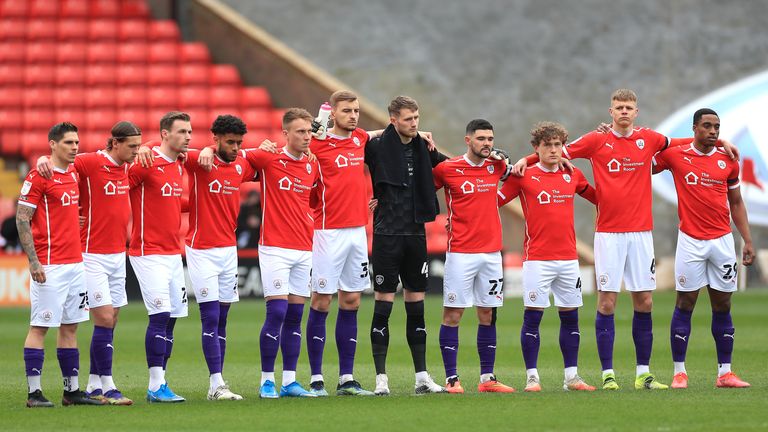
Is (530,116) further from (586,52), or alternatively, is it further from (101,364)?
(101,364)

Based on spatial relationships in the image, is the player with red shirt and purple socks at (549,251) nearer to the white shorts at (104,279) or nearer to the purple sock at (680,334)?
the purple sock at (680,334)

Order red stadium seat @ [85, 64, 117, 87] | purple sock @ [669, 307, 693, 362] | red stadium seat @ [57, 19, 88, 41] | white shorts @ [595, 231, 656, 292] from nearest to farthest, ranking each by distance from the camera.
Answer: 1. white shorts @ [595, 231, 656, 292]
2. purple sock @ [669, 307, 693, 362]
3. red stadium seat @ [85, 64, 117, 87]
4. red stadium seat @ [57, 19, 88, 41]

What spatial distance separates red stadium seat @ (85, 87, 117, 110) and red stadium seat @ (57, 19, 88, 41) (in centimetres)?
167

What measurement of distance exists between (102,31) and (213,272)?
59.6ft

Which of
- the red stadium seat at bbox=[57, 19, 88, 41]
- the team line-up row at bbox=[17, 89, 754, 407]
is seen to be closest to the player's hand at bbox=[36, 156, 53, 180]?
the team line-up row at bbox=[17, 89, 754, 407]

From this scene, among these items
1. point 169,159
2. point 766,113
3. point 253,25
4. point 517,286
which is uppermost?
point 253,25

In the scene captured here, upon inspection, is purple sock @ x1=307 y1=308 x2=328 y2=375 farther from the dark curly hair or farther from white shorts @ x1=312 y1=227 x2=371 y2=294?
the dark curly hair

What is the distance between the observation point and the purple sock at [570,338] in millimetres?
10266

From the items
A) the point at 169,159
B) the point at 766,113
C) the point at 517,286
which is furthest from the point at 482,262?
the point at 766,113

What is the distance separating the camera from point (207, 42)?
90.8 ft

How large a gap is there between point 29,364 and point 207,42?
19.0 m

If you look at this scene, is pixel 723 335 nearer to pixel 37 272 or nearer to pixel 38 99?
pixel 37 272

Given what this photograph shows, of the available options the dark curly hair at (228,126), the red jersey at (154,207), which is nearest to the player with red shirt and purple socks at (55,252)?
the red jersey at (154,207)

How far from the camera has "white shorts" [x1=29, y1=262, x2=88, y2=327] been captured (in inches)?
371
